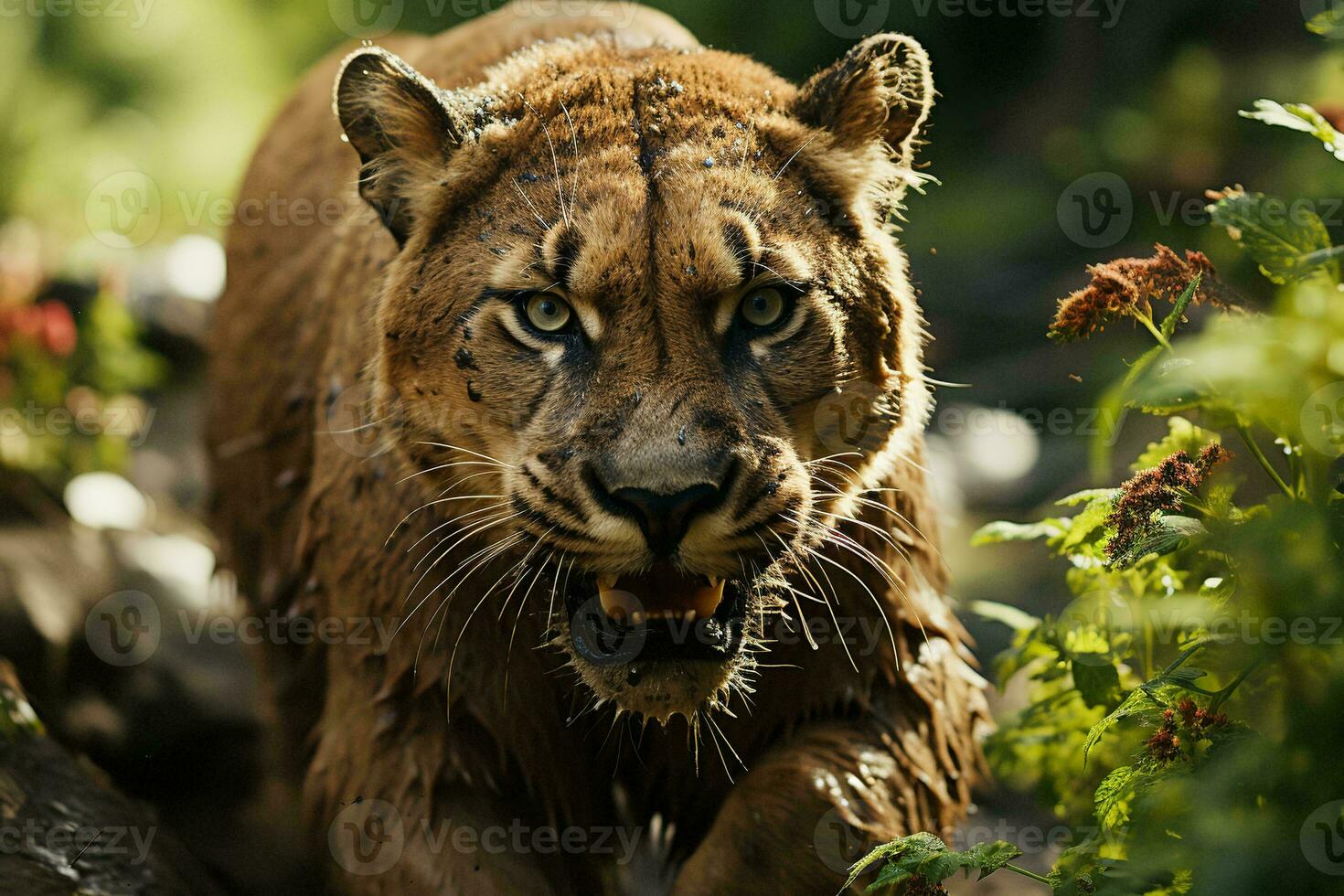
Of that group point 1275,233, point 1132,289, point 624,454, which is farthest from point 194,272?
point 1275,233

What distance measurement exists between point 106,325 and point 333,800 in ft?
16.5

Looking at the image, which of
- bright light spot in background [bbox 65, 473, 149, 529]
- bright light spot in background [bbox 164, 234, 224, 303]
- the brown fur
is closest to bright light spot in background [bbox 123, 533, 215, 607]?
bright light spot in background [bbox 65, 473, 149, 529]

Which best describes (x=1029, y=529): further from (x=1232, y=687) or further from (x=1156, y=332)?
(x=1232, y=687)

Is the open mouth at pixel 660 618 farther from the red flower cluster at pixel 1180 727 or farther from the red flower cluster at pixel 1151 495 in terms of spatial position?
the red flower cluster at pixel 1180 727

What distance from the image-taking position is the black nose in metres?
3.61

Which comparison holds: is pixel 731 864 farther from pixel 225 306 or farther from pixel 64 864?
pixel 225 306

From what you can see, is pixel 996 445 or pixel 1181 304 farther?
pixel 996 445

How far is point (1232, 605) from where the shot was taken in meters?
3.31

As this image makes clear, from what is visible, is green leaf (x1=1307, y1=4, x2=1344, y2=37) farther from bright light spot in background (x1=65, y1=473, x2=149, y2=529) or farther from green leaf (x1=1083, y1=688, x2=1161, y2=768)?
bright light spot in background (x1=65, y1=473, x2=149, y2=529)

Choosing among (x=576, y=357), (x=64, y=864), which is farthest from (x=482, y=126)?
(x=64, y=864)

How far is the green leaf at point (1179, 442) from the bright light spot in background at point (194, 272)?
7425 millimetres

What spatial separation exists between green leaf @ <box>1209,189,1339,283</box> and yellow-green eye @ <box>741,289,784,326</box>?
125cm

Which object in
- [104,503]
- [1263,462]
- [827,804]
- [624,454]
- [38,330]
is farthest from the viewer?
[38,330]

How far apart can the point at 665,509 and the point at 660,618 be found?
473mm
